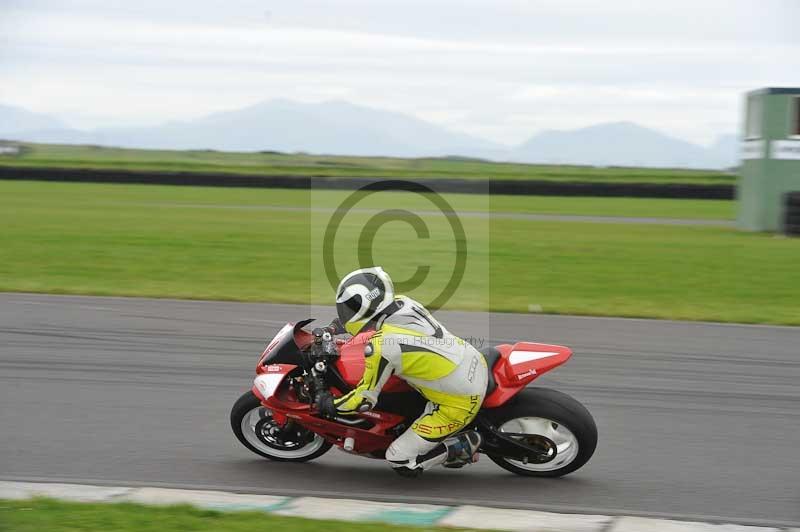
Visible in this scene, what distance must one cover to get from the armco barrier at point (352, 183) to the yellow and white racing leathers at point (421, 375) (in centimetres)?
3560

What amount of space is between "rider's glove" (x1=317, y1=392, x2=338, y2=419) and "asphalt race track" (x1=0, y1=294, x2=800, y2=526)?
0.49 meters

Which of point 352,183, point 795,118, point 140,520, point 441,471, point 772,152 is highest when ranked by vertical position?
point 795,118

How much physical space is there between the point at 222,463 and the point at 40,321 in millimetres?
5953

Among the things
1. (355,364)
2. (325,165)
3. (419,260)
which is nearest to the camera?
(355,364)

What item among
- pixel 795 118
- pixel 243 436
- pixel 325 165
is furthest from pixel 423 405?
pixel 325 165

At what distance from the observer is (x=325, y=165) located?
68062 mm

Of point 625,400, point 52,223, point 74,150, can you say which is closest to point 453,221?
point 52,223

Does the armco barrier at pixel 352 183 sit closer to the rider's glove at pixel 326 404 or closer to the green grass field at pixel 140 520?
the rider's glove at pixel 326 404

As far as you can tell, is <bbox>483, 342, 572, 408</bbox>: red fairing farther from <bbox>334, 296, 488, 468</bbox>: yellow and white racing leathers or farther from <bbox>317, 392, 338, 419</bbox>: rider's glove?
<bbox>317, 392, 338, 419</bbox>: rider's glove

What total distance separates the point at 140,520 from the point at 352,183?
39893mm

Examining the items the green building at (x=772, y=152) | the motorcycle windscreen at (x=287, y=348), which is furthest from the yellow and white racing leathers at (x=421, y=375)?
the green building at (x=772, y=152)

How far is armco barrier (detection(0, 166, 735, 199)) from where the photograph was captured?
140 ft
